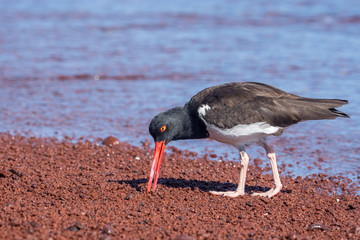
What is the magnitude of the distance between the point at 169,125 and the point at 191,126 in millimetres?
280

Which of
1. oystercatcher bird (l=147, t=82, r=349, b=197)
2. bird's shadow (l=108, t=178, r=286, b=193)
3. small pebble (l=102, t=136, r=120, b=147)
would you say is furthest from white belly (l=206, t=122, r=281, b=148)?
small pebble (l=102, t=136, r=120, b=147)

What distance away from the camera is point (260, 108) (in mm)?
6027

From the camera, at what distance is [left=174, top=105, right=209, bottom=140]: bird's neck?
247 inches

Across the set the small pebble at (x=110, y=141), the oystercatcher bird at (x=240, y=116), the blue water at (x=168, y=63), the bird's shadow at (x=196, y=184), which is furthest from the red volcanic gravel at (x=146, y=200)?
the blue water at (x=168, y=63)

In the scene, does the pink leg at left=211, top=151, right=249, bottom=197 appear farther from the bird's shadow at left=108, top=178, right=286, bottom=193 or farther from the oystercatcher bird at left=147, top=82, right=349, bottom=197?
the bird's shadow at left=108, top=178, right=286, bottom=193

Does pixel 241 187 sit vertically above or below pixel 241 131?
below

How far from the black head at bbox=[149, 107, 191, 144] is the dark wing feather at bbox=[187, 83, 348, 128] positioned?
0.69ft

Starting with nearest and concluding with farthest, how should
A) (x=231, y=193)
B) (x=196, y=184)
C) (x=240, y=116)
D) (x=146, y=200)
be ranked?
(x=146, y=200) < (x=240, y=116) < (x=231, y=193) < (x=196, y=184)

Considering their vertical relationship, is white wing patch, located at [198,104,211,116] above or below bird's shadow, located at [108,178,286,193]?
above

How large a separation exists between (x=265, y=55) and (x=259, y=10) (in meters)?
7.10

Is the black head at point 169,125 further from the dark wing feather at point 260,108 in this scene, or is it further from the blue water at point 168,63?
the blue water at point 168,63

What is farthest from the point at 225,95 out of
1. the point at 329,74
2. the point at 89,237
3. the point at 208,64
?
the point at 208,64

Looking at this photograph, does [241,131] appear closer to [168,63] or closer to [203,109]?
[203,109]

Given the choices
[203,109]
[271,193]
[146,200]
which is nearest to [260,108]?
[203,109]
